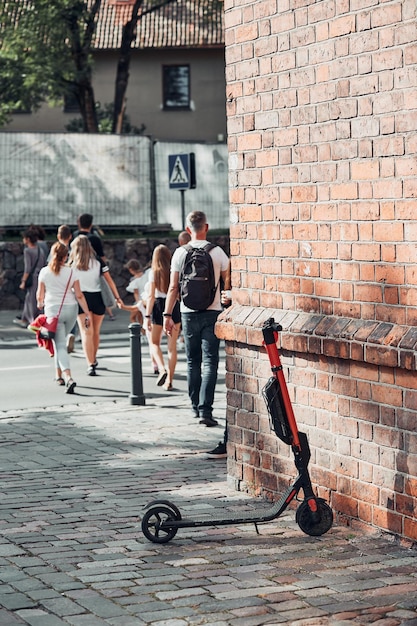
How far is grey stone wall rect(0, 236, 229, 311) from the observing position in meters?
25.2

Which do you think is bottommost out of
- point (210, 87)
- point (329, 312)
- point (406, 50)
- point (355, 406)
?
point (355, 406)

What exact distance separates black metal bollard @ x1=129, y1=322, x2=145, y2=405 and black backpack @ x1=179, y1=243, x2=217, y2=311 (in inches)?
65.2

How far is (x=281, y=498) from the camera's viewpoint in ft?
22.1

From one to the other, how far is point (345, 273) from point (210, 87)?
44.6 m

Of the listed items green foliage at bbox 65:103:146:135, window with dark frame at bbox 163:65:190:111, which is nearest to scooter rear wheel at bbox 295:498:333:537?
green foliage at bbox 65:103:146:135

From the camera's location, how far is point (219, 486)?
27.5ft

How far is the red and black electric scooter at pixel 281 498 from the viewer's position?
655 centimetres

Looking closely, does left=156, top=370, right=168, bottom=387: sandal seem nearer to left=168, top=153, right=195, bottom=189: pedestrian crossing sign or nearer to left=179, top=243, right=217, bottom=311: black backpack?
left=179, top=243, right=217, bottom=311: black backpack

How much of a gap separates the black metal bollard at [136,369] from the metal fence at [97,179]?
13.6 meters

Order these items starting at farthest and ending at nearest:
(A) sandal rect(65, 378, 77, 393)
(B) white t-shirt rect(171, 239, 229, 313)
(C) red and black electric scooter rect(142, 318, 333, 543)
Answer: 1. (A) sandal rect(65, 378, 77, 393)
2. (B) white t-shirt rect(171, 239, 229, 313)
3. (C) red and black electric scooter rect(142, 318, 333, 543)

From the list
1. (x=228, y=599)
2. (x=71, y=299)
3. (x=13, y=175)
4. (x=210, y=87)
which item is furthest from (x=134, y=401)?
(x=210, y=87)

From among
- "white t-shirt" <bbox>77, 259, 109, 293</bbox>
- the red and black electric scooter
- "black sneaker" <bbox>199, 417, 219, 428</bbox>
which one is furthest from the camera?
"white t-shirt" <bbox>77, 259, 109, 293</bbox>

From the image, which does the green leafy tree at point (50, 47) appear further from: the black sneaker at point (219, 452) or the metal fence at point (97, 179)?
the black sneaker at point (219, 452)

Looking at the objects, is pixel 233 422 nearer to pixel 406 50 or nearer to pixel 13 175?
pixel 406 50
